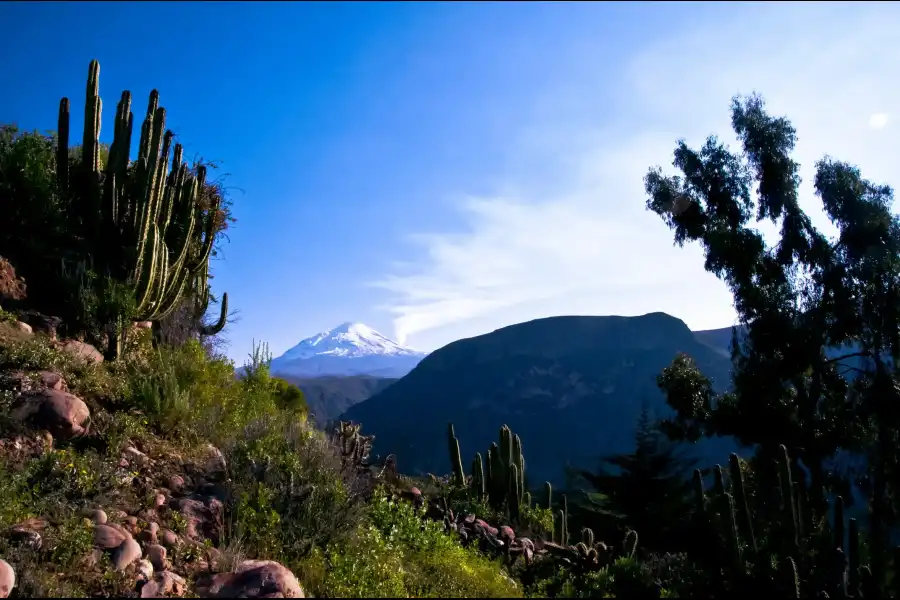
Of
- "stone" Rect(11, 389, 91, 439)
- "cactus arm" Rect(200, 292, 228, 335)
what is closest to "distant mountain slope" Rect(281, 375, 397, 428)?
"cactus arm" Rect(200, 292, 228, 335)

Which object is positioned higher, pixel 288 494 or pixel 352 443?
pixel 352 443

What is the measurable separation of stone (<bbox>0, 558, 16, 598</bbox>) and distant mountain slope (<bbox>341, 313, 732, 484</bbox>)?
62.4 metres

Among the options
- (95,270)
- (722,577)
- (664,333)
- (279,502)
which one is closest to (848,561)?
(722,577)

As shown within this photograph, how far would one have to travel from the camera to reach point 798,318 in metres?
14.4

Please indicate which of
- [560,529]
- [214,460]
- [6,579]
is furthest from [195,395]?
[560,529]

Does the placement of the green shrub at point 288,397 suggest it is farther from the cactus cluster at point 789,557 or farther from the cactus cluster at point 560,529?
the cactus cluster at point 789,557

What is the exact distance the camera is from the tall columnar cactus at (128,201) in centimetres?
852

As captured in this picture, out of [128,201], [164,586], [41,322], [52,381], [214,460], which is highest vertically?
[128,201]

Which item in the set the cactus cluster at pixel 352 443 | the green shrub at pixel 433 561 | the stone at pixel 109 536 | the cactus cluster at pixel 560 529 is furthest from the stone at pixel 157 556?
the cactus cluster at pixel 560 529

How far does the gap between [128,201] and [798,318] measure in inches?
592

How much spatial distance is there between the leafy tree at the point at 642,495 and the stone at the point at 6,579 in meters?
18.5

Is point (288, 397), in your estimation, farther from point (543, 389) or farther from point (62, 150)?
point (543, 389)

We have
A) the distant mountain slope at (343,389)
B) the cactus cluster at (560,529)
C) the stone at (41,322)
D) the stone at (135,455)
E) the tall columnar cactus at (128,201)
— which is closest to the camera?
the stone at (135,455)

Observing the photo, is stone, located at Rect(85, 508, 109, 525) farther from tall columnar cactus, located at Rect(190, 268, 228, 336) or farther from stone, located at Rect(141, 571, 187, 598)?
tall columnar cactus, located at Rect(190, 268, 228, 336)
